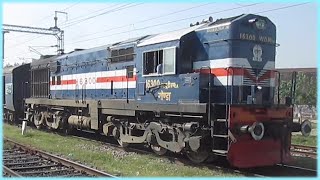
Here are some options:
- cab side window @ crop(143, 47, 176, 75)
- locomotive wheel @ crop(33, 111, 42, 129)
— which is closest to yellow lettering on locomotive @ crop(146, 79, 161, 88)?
cab side window @ crop(143, 47, 176, 75)

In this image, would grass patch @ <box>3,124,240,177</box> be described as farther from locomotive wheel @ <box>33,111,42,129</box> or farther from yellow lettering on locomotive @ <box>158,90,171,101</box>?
locomotive wheel @ <box>33,111,42,129</box>

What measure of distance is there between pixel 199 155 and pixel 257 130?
1.71m

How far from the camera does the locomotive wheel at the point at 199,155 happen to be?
9.97 meters

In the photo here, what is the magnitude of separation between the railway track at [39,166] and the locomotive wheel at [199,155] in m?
2.53

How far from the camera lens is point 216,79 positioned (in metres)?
10.1

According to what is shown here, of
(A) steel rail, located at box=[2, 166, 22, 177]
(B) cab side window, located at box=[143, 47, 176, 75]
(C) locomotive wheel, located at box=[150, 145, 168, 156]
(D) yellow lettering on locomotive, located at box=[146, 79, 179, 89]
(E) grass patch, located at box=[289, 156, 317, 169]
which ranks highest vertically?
(B) cab side window, located at box=[143, 47, 176, 75]

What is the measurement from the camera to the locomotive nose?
9.14 metres

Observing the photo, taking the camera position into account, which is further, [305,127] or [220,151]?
[305,127]

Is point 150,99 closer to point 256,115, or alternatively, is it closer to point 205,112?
point 205,112

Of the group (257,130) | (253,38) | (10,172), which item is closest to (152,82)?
(253,38)

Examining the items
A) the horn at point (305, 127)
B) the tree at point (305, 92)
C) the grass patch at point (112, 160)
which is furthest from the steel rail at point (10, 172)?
the tree at point (305, 92)

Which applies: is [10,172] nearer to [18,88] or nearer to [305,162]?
[305,162]

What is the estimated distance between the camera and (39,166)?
409 inches

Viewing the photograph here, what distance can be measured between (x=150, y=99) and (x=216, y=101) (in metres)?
2.21
